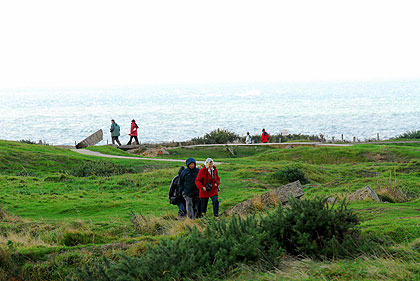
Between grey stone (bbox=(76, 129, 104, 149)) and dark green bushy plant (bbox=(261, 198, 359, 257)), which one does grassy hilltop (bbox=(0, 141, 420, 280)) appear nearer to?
Answer: dark green bushy plant (bbox=(261, 198, 359, 257))

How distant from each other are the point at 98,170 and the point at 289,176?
32.8 ft

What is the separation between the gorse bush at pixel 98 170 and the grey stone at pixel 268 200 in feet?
44.8

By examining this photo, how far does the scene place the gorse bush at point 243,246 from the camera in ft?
24.0

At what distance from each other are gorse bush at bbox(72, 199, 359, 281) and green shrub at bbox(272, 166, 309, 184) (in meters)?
13.5

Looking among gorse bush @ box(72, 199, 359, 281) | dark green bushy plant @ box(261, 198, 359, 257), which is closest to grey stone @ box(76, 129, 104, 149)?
gorse bush @ box(72, 199, 359, 281)

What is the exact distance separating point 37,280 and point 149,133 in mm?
83056

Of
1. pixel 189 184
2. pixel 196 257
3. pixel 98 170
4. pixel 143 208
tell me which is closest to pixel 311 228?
pixel 196 257

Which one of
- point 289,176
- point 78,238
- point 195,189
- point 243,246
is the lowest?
point 289,176

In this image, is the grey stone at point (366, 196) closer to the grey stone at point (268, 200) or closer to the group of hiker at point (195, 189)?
the grey stone at point (268, 200)

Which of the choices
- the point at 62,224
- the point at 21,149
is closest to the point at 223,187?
the point at 62,224

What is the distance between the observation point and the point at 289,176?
72.4 feet

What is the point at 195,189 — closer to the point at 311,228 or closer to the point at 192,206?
the point at 192,206

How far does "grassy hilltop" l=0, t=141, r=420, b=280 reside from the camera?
743 cm

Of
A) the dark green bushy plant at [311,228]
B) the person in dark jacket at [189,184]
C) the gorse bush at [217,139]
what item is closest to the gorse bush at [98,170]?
the person in dark jacket at [189,184]
